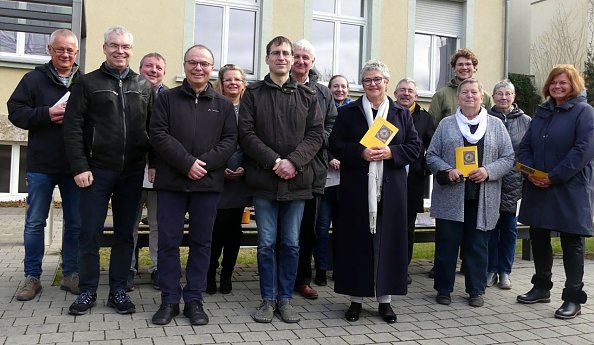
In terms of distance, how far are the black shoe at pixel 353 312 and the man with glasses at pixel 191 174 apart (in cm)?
114

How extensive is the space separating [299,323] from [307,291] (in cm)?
79

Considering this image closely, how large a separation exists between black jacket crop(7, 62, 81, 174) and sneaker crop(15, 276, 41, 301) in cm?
95

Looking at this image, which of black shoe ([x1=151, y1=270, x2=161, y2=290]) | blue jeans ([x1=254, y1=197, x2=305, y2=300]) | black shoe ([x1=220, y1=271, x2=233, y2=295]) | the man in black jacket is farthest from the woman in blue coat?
black shoe ([x1=151, y1=270, x2=161, y2=290])

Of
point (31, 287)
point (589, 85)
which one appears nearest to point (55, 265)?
point (31, 287)

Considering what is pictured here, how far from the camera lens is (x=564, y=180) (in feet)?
15.8

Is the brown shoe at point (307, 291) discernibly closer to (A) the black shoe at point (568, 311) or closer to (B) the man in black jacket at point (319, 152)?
(B) the man in black jacket at point (319, 152)

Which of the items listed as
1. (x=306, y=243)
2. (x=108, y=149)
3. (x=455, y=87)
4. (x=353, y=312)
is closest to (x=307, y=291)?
(x=306, y=243)

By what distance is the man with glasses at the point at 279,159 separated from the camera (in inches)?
174

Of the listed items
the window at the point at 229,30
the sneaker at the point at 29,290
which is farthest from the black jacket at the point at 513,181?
the window at the point at 229,30

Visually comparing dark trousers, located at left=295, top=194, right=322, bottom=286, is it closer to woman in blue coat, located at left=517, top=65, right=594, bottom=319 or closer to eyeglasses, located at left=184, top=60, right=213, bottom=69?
eyeglasses, located at left=184, top=60, right=213, bottom=69

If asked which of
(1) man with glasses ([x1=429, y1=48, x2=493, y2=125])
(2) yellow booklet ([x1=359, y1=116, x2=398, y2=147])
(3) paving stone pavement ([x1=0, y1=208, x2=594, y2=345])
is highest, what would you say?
(1) man with glasses ([x1=429, y1=48, x2=493, y2=125])

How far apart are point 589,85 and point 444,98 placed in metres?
14.1

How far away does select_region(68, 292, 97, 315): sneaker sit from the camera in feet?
14.3

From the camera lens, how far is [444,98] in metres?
6.24
